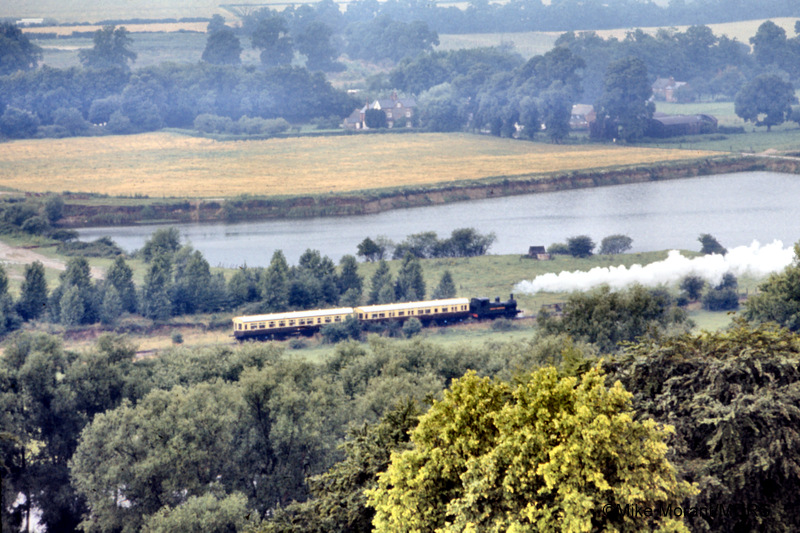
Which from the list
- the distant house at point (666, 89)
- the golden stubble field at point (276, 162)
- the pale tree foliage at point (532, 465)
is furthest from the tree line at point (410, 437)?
the distant house at point (666, 89)

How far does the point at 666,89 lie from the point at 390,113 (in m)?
42.8

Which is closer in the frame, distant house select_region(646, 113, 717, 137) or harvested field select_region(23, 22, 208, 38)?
distant house select_region(646, 113, 717, 137)

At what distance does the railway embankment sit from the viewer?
2815 inches

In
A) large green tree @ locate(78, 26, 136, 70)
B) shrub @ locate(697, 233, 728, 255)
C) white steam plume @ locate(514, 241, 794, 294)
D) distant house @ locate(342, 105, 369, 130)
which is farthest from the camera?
large green tree @ locate(78, 26, 136, 70)

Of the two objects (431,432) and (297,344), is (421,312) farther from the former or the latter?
(431,432)

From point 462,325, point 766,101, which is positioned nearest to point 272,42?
point 766,101

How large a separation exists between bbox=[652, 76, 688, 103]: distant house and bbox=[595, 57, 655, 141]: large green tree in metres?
18.3

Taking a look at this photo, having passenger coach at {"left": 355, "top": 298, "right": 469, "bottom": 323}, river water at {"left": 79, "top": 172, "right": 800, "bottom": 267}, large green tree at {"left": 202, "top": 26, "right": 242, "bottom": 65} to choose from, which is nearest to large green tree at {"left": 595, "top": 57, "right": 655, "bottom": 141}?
river water at {"left": 79, "top": 172, "right": 800, "bottom": 267}

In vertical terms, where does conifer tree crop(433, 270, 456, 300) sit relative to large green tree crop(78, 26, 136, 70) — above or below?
below

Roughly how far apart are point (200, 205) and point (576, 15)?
108 metres

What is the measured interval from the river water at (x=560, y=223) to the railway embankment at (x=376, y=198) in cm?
104

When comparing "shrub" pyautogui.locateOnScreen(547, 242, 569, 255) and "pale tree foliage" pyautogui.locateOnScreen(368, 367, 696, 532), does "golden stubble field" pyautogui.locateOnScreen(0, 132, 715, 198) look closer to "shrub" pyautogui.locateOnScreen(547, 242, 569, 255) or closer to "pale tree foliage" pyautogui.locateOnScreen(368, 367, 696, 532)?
"shrub" pyautogui.locateOnScreen(547, 242, 569, 255)

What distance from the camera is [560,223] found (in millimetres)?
72500

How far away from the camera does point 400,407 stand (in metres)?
18.5
